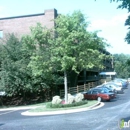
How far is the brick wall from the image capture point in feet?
131

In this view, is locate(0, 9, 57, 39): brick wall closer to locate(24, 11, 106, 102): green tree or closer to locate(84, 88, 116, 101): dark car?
locate(24, 11, 106, 102): green tree

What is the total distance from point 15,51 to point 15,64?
11.9 feet

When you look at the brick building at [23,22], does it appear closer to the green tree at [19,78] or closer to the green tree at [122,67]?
the green tree at [19,78]

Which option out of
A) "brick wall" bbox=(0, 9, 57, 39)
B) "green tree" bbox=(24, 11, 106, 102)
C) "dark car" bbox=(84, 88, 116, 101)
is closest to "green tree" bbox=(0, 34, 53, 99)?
"green tree" bbox=(24, 11, 106, 102)

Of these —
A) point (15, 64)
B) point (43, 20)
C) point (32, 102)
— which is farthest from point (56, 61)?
point (43, 20)

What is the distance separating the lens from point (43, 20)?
40562mm

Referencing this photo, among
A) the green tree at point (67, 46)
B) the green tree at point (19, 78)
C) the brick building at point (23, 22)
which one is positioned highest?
the brick building at point (23, 22)

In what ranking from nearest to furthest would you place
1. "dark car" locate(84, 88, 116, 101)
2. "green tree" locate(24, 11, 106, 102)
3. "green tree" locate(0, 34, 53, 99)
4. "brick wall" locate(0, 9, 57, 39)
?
"green tree" locate(24, 11, 106, 102) < "dark car" locate(84, 88, 116, 101) < "green tree" locate(0, 34, 53, 99) < "brick wall" locate(0, 9, 57, 39)

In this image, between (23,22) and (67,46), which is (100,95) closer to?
(67,46)

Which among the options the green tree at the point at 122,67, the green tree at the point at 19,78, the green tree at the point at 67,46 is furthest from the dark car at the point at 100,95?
the green tree at the point at 19,78

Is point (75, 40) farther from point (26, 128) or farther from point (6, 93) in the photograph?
point (26, 128)

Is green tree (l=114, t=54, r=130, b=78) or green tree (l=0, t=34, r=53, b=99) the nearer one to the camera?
green tree (l=114, t=54, r=130, b=78)

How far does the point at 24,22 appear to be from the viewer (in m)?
42.2

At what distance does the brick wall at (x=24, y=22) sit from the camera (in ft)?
131
